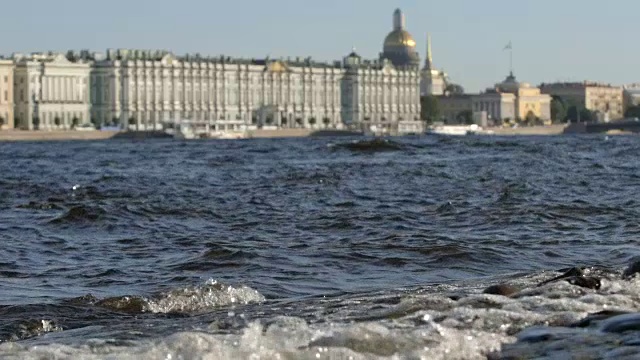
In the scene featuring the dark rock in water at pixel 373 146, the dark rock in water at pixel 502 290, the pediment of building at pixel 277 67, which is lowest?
the dark rock in water at pixel 373 146

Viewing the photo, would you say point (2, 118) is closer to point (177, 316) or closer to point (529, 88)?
point (529, 88)

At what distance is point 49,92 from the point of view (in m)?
113

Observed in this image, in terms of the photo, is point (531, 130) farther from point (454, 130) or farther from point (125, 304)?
point (125, 304)

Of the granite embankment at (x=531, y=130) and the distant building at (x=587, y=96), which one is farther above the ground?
the distant building at (x=587, y=96)

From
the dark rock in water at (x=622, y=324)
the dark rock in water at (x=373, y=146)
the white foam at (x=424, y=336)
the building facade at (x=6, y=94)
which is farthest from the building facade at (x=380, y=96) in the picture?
the dark rock in water at (x=622, y=324)

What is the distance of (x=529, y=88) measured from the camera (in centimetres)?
17950

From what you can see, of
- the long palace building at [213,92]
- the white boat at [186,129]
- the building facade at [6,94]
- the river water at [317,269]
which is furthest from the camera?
the long palace building at [213,92]

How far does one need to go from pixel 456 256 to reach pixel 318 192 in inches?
451

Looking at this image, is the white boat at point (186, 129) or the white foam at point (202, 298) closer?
the white foam at point (202, 298)

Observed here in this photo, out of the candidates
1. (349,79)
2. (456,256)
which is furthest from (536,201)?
(349,79)

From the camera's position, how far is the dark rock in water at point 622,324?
8070 mm

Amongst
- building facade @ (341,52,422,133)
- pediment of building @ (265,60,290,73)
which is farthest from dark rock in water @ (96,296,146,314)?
building facade @ (341,52,422,133)

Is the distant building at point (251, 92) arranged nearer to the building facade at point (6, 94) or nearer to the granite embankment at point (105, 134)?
the granite embankment at point (105, 134)

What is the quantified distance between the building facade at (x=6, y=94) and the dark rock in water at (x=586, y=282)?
332 feet
